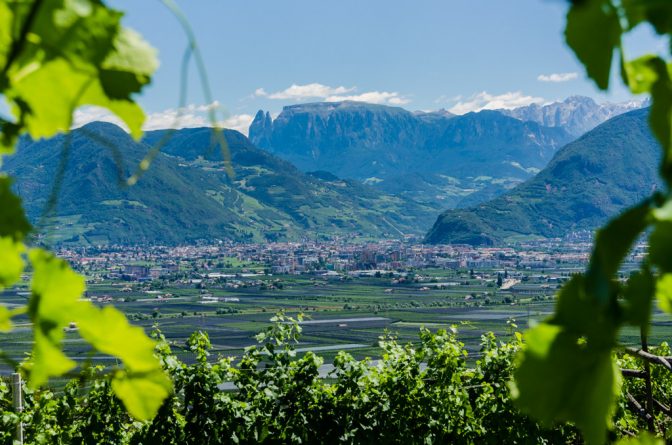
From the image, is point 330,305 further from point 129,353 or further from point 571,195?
point 571,195

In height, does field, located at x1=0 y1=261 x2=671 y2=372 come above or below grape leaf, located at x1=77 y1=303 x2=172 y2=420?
below

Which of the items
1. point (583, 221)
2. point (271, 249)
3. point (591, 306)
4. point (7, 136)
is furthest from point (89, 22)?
point (583, 221)

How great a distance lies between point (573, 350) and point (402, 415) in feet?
20.6

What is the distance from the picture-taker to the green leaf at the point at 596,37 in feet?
1.11

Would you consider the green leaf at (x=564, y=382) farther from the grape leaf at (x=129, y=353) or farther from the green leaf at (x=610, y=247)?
the grape leaf at (x=129, y=353)

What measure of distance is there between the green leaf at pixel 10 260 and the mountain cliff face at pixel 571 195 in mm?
123365

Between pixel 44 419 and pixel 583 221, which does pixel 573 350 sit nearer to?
pixel 44 419

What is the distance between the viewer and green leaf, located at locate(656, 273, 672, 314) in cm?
47

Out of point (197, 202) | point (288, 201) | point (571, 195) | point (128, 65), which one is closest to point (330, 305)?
point (128, 65)

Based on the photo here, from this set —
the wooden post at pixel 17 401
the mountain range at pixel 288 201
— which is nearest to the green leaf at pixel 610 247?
the wooden post at pixel 17 401

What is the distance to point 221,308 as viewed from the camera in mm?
67375

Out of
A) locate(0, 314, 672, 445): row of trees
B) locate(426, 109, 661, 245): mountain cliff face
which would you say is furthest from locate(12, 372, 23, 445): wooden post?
locate(426, 109, 661, 245): mountain cliff face

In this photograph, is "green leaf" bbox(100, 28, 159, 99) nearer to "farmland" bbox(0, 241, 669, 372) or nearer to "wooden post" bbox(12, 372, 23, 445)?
"wooden post" bbox(12, 372, 23, 445)

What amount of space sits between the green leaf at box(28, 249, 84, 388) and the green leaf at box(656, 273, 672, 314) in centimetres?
38
